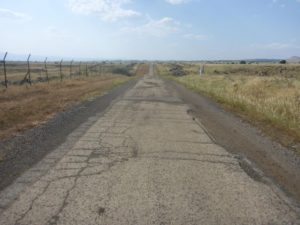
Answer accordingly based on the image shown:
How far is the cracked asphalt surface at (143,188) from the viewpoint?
15.2ft

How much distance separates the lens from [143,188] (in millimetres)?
5637

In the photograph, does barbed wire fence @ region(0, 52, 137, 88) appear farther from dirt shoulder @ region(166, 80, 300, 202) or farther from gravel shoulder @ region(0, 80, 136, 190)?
dirt shoulder @ region(166, 80, 300, 202)

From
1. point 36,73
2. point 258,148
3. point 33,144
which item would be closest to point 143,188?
point 33,144

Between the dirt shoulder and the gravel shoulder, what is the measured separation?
3.73 m

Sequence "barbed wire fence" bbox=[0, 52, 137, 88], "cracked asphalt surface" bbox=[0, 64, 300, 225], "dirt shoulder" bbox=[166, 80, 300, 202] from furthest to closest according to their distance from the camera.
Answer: "barbed wire fence" bbox=[0, 52, 137, 88], "dirt shoulder" bbox=[166, 80, 300, 202], "cracked asphalt surface" bbox=[0, 64, 300, 225]

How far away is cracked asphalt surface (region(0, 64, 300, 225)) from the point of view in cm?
462

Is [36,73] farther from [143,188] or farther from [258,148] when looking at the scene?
[143,188]

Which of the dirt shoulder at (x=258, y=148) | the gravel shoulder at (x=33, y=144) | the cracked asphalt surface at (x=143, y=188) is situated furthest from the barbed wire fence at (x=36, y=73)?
the cracked asphalt surface at (x=143, y=188)

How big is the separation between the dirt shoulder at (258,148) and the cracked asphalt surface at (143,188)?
11.9 inches

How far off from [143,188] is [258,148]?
404 cm

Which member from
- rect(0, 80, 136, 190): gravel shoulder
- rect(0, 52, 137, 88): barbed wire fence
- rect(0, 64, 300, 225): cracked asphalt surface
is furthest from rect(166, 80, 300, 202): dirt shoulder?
rect(0, 52, 137, 88): barbed wire fence

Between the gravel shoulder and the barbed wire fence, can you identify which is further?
the barbed wire fence

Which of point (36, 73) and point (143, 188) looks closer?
point (143, 188)

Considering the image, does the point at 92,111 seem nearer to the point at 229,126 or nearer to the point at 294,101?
the point at 229,126
